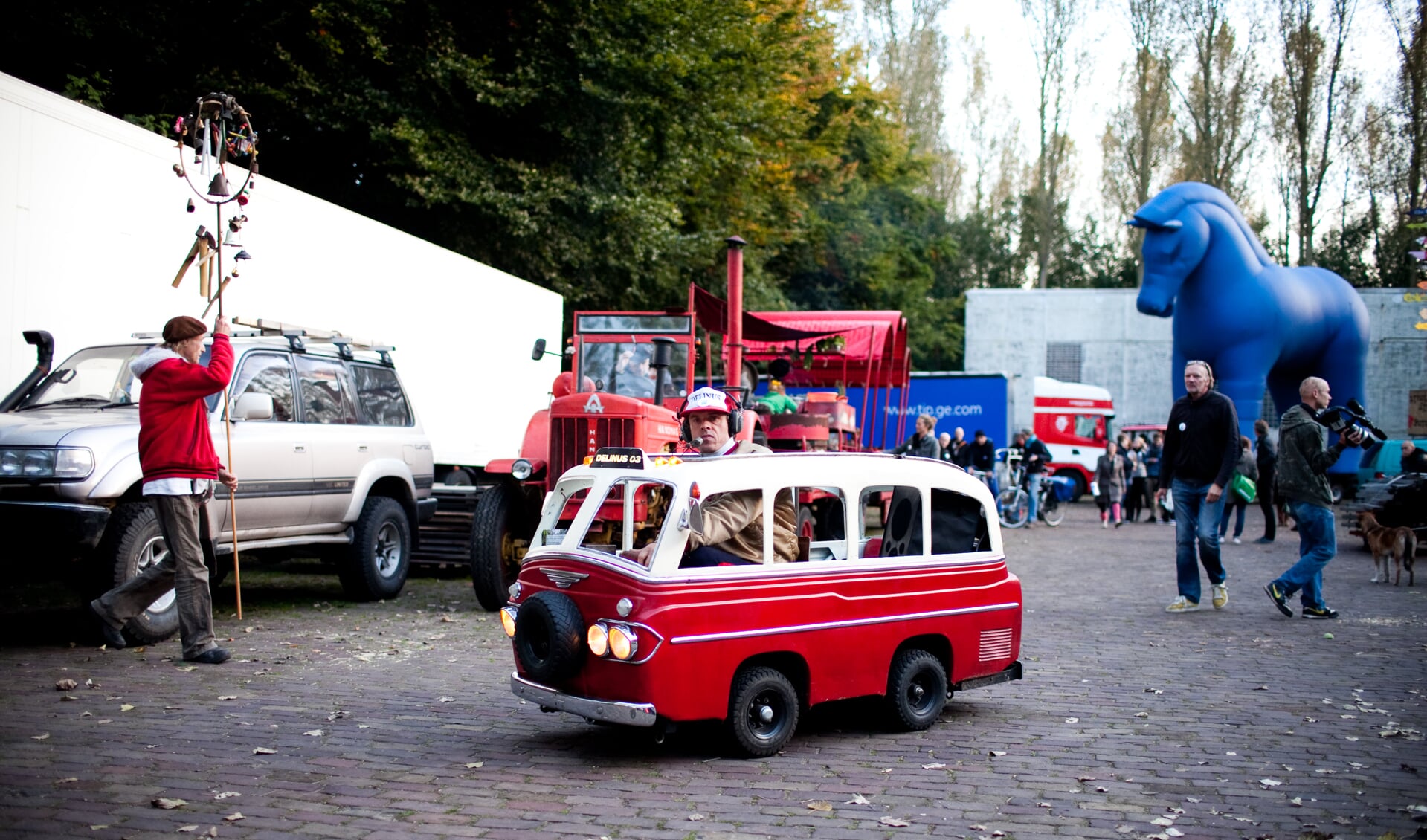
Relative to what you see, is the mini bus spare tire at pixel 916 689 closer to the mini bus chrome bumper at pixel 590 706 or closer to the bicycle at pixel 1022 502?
the mini bus chrome bumper at pixel 590 706

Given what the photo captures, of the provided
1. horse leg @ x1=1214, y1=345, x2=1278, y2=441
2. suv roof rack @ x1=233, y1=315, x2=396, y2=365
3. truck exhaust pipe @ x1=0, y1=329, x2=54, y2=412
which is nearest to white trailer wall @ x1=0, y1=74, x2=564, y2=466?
truck exhaust pipe @ x1=0, y1=329, x2=54, y2=412

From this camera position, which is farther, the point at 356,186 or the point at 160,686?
the point at 356,186

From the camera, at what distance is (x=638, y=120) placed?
76.6 feet

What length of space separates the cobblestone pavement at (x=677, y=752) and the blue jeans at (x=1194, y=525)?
1.23m

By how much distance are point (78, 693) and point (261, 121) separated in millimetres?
17831

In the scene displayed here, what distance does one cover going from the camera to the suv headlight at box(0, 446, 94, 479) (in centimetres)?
781

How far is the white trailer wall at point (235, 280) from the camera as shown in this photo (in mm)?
8984

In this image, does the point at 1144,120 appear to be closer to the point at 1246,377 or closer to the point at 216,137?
the point at 1246,377

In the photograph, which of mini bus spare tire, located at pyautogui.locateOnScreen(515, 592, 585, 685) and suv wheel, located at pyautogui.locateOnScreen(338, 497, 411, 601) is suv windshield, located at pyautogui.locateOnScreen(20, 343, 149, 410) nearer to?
suv wheel, located at pyautogui.locateOnScreen(338, 497, 411, 601)

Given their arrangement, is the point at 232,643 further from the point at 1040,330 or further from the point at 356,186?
the point at 1040,330

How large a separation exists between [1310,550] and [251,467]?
872 cm

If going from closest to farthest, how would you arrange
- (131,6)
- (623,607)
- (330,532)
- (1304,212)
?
(623,607), (330,532), (131,6), (1304,212)

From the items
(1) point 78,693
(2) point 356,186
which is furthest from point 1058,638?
(2) point 356,186

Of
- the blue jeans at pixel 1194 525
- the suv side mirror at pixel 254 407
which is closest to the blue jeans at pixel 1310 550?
the blue jeans at pixel 1194 525
